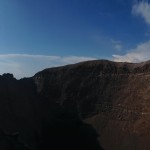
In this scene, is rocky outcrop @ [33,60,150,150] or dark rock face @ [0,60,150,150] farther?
rocky outcrop @ [33,60,150,150]

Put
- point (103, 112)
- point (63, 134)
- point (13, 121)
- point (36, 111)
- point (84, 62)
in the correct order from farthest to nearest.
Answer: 1. point (84, 62)
2. point (103, 112)
3. point (36, 111)
4. point (63, 134)
5. point (13, 121)

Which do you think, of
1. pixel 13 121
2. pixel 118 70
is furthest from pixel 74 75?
pixel 13 121

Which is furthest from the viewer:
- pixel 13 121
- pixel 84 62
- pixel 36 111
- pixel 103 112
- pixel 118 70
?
pixel 84 62

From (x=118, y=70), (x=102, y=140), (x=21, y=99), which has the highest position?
(x=118, y=70)

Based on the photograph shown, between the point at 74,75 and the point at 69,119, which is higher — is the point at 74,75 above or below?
above

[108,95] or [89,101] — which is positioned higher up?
[108,95]

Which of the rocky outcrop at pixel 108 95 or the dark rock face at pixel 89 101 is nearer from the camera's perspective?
the dark rock face at pixel 89 101

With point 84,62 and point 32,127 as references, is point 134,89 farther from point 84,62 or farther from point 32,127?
point 32,127

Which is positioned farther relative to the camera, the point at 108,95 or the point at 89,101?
the point at 89,101
